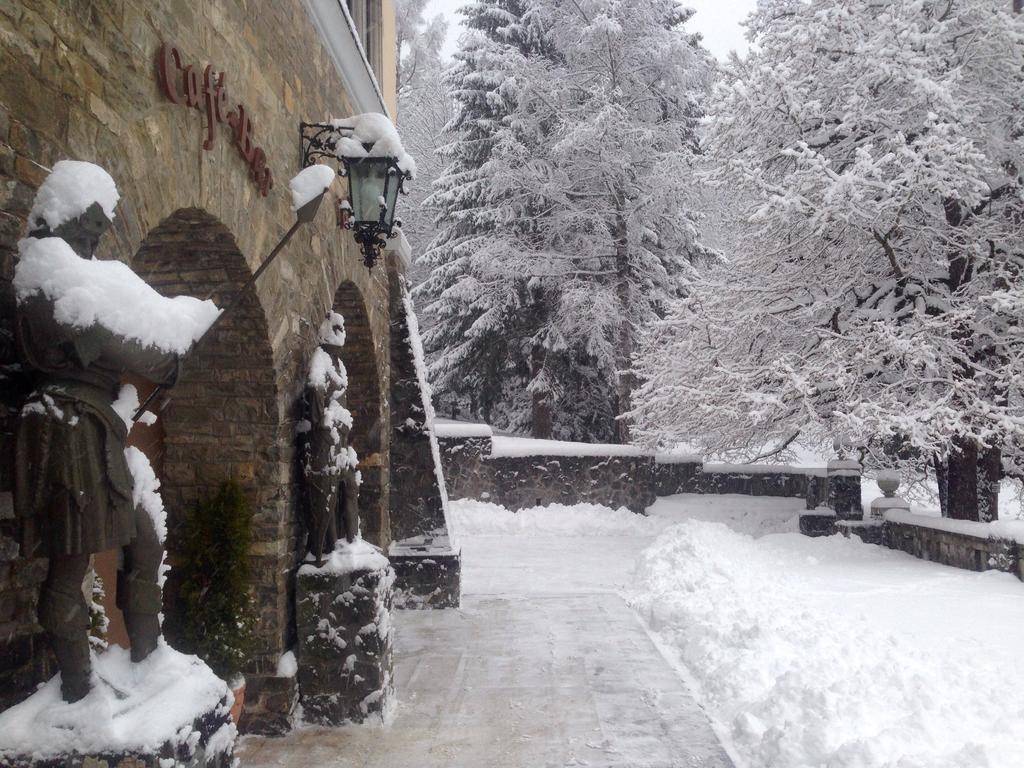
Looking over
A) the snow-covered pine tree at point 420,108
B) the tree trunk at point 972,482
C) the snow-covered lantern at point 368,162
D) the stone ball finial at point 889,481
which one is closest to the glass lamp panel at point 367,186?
the snow-covered lantern at point 368,162

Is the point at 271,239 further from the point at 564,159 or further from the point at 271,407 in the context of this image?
the point at 564,159

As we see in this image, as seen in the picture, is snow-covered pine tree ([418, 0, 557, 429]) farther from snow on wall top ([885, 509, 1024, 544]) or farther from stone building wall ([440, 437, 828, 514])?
snow on wall top ([885, 509, 1024, 544])

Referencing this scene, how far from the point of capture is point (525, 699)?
17.2ft

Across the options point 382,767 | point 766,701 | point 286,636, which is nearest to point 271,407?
point 286,636

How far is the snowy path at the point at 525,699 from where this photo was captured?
4.32 m

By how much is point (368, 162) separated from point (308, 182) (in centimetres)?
40

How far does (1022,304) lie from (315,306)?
25.6 feet

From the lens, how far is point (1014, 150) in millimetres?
10008

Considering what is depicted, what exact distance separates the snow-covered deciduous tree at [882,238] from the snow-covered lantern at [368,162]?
6.03m

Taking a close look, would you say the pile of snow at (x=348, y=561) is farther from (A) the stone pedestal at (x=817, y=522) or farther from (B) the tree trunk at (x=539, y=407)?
(B) the tree trunk at (x=539, y=407)

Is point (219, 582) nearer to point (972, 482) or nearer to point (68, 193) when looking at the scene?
point (68, 193)

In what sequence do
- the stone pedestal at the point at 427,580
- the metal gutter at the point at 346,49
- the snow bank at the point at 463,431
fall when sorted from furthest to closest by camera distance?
the snow bank at the point at 463,431 < the stone pedestal at the point at 427,580 < the metal gutter at the point at 346,49

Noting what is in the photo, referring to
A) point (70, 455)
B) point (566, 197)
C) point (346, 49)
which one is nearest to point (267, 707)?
point (70, 455)

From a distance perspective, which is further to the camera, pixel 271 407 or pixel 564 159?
pixel 564 159
